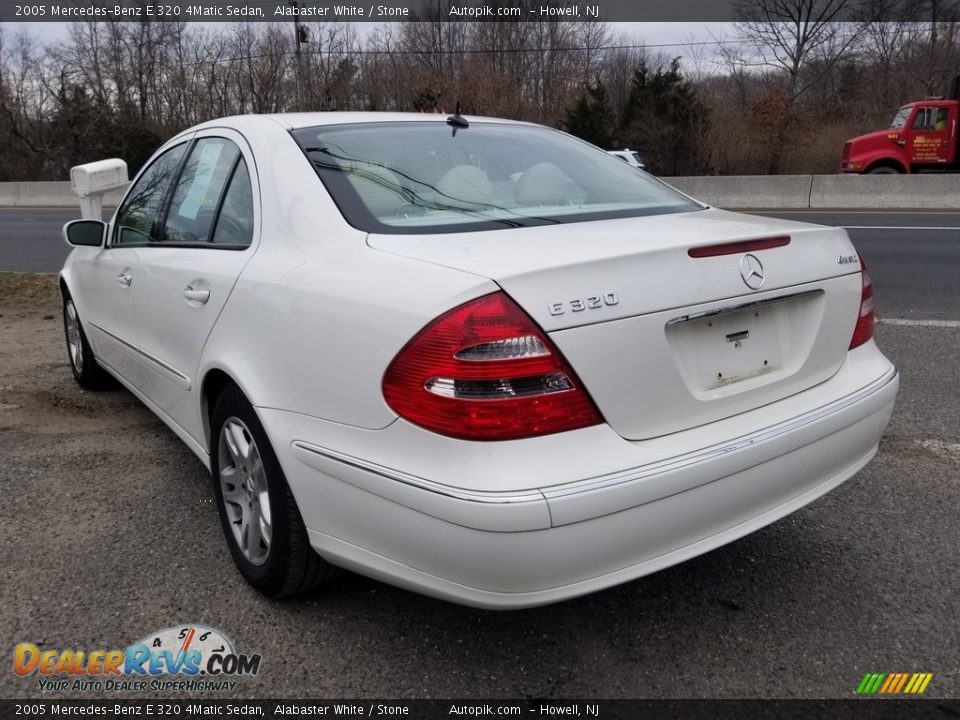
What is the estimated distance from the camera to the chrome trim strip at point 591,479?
6.12ft

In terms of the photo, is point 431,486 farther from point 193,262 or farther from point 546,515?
point 193,262

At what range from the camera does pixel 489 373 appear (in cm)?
192

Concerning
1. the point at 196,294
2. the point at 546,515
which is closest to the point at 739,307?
the point at 546,515

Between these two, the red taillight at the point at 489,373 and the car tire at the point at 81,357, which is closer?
the red taillight at the point at 489,373

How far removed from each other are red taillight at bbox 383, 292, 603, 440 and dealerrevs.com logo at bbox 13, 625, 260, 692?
1050 millimetres

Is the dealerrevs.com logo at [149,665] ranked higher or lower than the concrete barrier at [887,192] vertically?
lower

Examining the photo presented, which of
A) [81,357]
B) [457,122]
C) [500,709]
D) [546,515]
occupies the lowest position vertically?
[500,709]

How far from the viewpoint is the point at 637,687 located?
2.25m

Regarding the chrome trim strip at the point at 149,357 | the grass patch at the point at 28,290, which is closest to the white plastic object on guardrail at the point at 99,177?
the chrome trim strip at the point at 149,357

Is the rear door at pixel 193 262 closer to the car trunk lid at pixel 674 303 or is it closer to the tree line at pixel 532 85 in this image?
the car trunk lid at pixel 674 303

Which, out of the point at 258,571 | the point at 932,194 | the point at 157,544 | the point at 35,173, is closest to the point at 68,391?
the point at 157,544

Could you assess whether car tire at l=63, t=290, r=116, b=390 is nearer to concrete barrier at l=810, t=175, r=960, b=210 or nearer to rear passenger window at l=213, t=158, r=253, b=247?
rear passenger window at l=213, t=158, r=253, b=247

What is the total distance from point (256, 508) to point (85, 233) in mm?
2224

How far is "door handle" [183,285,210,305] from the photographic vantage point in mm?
2815
